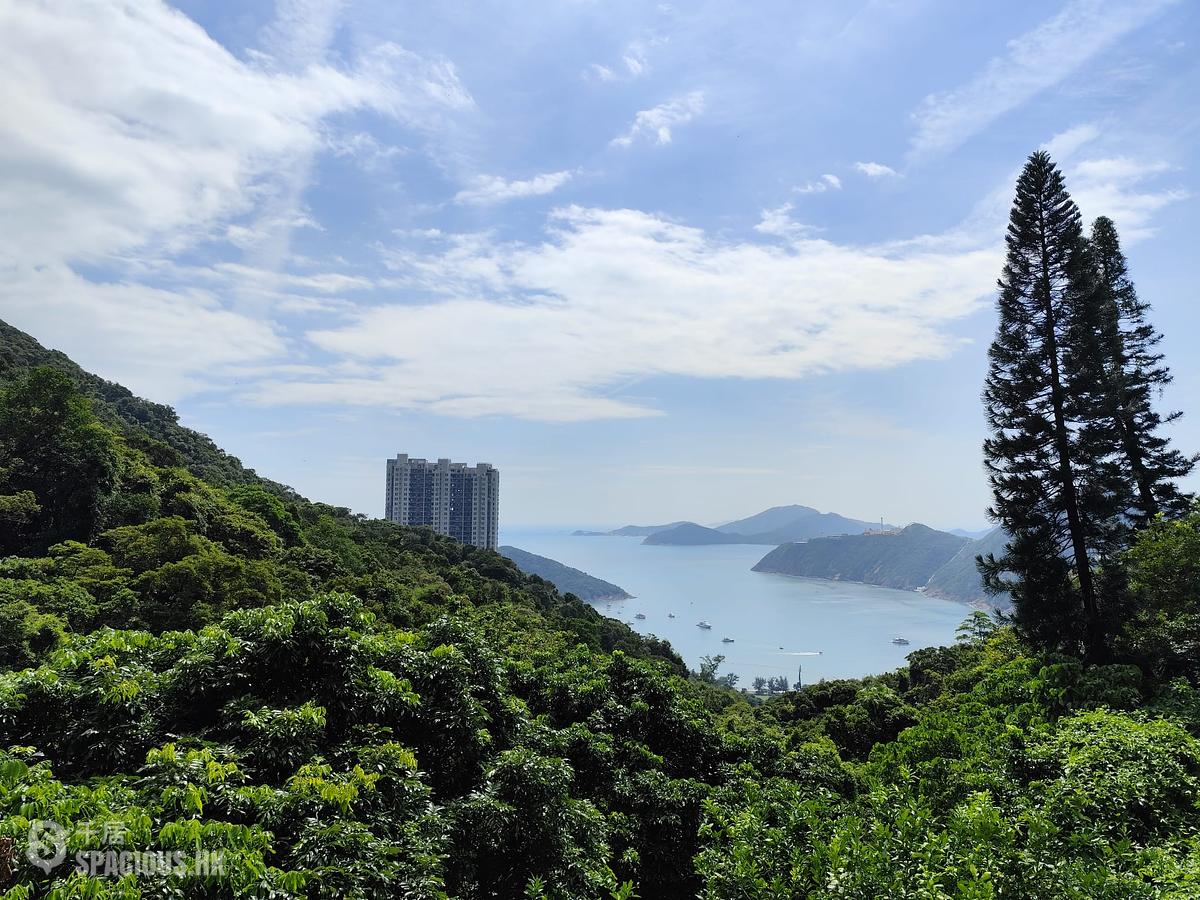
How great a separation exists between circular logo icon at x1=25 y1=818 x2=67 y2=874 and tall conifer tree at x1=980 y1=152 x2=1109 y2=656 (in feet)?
54.0

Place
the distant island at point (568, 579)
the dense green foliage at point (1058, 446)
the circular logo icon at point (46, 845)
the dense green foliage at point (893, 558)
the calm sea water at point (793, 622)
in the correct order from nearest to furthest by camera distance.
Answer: the circular logo icon at point (46, 845)
the dense green foliage at point (1058, 446)
the calm sea water at point (793, 622)
the distant island at point (568, 579)
the dense green foliage at point (893, 558)

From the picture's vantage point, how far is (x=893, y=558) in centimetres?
18450

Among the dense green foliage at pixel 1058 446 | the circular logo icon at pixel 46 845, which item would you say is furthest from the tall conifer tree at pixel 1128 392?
the circular logo icon at pixel 46 845

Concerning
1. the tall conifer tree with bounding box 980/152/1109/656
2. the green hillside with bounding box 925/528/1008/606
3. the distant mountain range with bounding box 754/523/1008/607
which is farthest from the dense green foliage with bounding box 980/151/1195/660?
the distant mountain range with bounding box 754/523/1008/607

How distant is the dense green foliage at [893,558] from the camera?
175125mm

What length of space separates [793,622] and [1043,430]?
123067 millimetres

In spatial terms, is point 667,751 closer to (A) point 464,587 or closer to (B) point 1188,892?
(B) point 1188,892

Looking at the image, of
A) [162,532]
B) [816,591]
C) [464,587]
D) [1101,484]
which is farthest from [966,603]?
[162,532]

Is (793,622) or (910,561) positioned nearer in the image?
(793,622)

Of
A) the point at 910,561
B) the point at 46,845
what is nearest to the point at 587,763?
the point at 46,845

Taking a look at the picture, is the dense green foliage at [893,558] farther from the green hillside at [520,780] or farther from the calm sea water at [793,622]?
the green hillside at [520,780]

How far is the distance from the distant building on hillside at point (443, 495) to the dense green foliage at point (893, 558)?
135150 mm

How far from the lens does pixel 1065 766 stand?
536 cm

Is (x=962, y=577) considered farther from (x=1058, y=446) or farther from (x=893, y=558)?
(x=1058, y=446)
